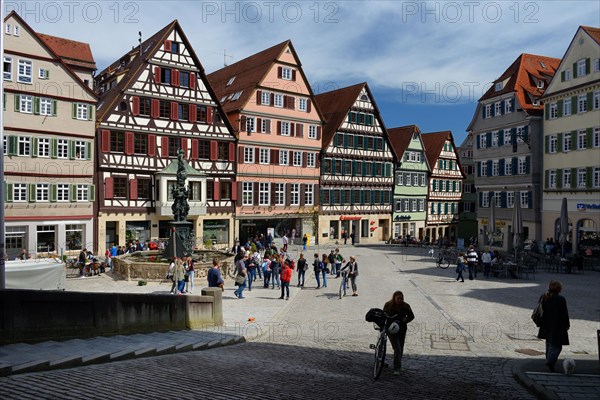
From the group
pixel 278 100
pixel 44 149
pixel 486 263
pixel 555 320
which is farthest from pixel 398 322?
pixel 278 100

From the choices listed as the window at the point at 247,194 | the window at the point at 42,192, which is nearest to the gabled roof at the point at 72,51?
the window at the point at 42,192

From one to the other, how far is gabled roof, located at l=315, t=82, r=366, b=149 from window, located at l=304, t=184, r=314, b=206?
390cm

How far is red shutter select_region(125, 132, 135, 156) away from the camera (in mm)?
36438

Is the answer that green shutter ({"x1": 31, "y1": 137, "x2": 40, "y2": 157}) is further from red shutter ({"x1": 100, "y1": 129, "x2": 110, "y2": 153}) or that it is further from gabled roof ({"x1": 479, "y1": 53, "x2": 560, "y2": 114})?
gabled roof ({"x1": 479, "y1": 53, "x2": 560, "y2": 114})

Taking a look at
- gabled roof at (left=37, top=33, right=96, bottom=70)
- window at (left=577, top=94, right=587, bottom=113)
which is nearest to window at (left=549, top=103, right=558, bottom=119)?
window at (left=577, top=94, right=587, bottom=113)

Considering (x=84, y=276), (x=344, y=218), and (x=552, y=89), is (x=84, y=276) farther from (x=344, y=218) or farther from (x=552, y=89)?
(x=552, y=89)

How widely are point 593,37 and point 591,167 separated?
863cm

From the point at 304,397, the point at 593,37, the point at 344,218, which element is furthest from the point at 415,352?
the point at 344,218

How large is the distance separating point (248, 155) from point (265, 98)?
4.92 meters

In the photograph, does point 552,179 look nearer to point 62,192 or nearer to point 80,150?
point 80,150

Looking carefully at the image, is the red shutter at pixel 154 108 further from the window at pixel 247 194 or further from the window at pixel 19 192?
the window at pixel 19 192

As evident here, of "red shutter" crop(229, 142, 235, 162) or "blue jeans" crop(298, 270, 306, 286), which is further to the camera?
"red shutter" crop(229, 142, 235, 162)

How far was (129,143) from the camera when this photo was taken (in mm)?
36531

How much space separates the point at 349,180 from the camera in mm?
50531
